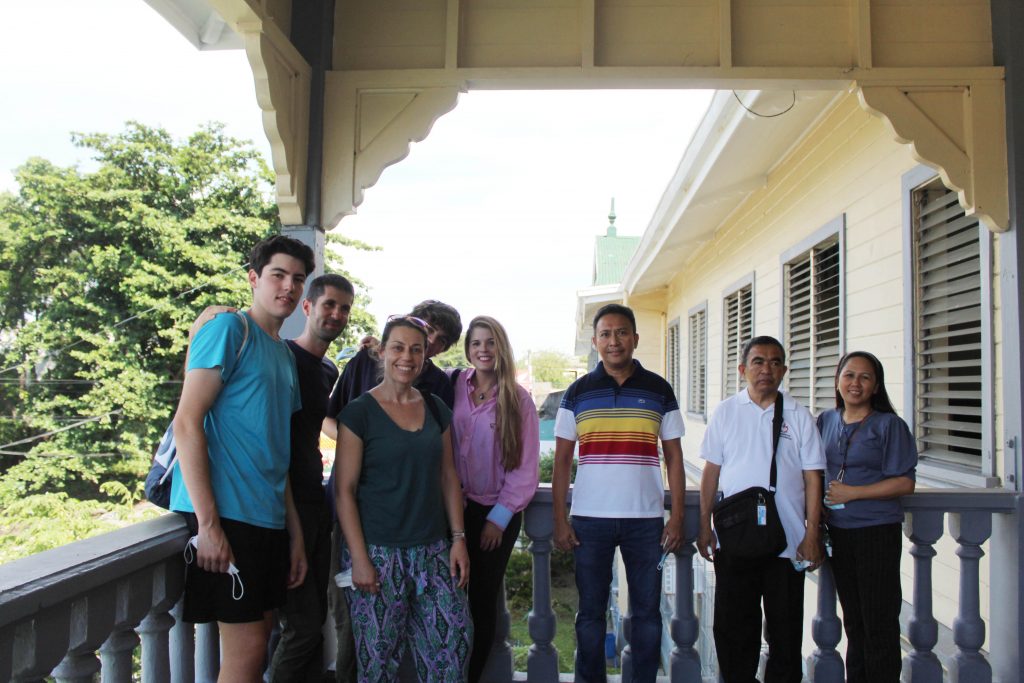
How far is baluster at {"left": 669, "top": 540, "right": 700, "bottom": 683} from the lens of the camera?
9.20ft

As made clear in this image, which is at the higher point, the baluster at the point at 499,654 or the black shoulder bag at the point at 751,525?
the black shoulder bag at the point at 751,525

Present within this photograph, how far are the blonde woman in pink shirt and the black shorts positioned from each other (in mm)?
827

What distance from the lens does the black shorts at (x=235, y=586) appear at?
6.59 ft

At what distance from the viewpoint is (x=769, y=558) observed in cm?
266

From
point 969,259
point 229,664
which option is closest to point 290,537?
point 229,664

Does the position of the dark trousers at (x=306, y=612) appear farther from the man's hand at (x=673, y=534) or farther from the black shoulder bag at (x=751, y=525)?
the black shoulder bag at (x=751, y=525)

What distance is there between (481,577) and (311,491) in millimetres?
702

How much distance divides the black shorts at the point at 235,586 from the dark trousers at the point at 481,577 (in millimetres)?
822

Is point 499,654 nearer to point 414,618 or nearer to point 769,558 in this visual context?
point 414,618

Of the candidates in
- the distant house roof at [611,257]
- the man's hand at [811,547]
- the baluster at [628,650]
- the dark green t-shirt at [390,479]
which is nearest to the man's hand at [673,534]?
the baluster at [628,650]

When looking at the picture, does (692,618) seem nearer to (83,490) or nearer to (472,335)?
(472,335)

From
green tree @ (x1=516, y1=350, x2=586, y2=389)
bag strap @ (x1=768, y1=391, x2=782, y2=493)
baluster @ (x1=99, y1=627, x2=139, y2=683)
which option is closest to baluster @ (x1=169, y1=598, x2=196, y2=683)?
baluster @ (x1=99, y1=627, x2=139, y2=683)

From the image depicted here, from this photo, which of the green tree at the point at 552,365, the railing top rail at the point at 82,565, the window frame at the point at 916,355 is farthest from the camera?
the green tree at the point at 552,365

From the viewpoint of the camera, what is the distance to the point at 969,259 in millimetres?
3572
